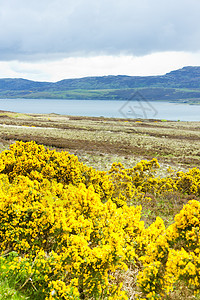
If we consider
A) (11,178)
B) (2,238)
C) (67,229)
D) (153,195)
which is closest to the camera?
(67,229)

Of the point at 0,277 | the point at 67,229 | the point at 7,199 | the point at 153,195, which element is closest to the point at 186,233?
the point at 67,229

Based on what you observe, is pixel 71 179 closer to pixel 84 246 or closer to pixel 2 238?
pixel 2 238

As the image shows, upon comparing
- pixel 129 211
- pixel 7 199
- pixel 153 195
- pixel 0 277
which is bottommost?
pixel 153 195

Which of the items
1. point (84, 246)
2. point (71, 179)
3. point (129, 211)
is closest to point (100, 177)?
point (71, 179)

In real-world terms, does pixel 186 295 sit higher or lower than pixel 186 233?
lower

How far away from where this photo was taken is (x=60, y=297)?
4.33m

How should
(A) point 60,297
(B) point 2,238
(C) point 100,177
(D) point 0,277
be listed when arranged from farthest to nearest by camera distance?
1. (C) point 100,177
2. (B) point 2,238
3. (D) point 0,277
4. (A) point 60,297

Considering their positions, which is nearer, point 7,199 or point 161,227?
point 7,199

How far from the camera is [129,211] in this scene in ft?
23.9

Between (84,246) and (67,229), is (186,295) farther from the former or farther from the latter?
(67,229)

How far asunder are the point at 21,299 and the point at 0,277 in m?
0.67

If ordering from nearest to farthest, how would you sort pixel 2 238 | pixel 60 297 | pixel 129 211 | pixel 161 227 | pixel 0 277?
pixel 60 297 < pixel 0 277 < pixel 2 238 < pixel 161 227 < pixel 129 211

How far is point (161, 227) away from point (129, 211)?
1087 mm

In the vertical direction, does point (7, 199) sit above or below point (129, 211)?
above
